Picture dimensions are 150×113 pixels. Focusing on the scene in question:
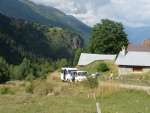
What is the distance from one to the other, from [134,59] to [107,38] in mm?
34343

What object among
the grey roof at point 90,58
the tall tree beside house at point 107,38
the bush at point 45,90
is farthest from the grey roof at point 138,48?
the bush at point 45,90

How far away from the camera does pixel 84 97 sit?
33.2 metres

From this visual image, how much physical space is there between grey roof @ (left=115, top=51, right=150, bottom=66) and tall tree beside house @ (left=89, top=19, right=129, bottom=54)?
106ft

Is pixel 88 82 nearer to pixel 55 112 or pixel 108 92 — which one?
pixel 108 92

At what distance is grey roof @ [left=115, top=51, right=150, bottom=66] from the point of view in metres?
64.3

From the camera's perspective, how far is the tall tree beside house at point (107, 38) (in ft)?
330

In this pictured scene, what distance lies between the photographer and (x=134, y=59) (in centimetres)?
6575

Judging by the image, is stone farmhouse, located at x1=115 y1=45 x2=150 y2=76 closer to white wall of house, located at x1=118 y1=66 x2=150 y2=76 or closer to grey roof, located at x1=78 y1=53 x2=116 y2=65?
white wall of house, located at x1=118 y1=66 x2=150 y2=76

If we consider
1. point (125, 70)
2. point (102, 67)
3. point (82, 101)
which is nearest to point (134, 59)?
point (125, 70)

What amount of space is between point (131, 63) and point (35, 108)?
140 feet

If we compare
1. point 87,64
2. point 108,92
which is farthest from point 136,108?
point 87,64

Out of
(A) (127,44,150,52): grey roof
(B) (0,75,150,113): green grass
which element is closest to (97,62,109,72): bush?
(A) (127,44,150,52): grey roof

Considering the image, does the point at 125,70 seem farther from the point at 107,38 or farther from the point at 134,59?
the point at 107,38

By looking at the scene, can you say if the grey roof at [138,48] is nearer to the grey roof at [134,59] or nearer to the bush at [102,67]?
the bush at [102,67]
